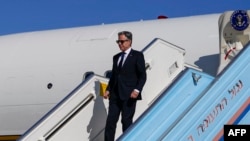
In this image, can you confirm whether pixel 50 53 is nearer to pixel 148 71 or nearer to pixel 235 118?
pixel 148 71

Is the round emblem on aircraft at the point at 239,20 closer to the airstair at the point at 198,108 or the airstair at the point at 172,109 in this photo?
the airstair at the point at 172,109

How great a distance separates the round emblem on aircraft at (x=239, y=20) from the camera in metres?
8.76

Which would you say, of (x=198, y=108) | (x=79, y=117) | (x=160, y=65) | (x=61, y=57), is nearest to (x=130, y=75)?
(x=79, y=117)

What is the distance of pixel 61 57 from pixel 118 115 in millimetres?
6064

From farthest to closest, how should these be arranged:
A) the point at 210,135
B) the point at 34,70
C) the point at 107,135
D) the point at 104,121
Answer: the point at 34,70
the point at 104,121
the point at 107,135
the point at 210,135

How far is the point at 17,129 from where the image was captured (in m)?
12.8

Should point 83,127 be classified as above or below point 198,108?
above

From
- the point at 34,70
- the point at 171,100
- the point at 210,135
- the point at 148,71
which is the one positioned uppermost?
the point at 34,70

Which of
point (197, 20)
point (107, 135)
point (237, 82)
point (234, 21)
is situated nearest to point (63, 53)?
point (197, 20)

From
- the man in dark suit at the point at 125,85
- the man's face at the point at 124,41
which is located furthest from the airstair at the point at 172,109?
the man's face at the point at 124,41

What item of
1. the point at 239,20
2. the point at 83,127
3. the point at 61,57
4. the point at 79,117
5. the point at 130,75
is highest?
the point at 61,57

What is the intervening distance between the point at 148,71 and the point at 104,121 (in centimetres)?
125

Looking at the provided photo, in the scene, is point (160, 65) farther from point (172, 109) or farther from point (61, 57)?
point (61, 57)

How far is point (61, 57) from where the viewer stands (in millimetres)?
12461
